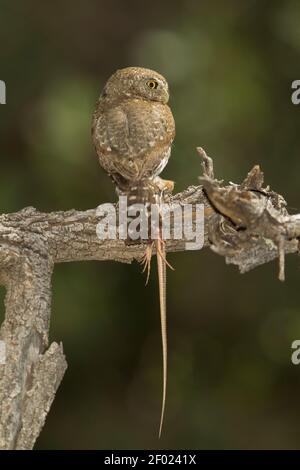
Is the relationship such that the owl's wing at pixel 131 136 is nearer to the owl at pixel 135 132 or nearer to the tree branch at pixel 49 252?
the owl at pixel 135 132

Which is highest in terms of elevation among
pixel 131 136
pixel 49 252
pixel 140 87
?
pixel 140 87

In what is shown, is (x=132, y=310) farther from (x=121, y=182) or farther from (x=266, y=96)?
(x=121, y=182)

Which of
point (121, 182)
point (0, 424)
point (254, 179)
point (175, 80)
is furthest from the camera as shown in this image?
point (175, 80)

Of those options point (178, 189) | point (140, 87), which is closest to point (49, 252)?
point (140, 87)

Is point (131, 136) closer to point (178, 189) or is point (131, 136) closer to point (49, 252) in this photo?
point (49, 252)

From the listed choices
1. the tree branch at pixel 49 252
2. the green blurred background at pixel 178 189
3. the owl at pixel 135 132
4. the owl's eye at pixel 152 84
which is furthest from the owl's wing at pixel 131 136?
the green blurred background at pixel 178 189

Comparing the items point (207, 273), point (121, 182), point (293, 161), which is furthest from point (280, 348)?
point (121, 182)

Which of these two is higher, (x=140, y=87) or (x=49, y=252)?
(x=140, y=87)

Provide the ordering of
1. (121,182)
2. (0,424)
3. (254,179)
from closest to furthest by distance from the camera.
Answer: (0,424), (254,179), (121,182)
